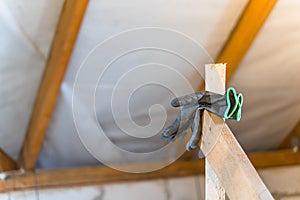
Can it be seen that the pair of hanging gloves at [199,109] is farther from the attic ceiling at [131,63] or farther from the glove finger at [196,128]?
the attic ceiling at [131,63]

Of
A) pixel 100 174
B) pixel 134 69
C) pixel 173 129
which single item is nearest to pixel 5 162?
pixel 100 174

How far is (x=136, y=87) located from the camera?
3068 mm

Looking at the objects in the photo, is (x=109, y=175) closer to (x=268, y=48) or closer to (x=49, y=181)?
(x=49, y=181)

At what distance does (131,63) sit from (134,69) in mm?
71

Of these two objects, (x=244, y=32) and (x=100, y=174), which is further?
(x=100, y=174)

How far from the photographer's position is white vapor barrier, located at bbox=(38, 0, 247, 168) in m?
2.68

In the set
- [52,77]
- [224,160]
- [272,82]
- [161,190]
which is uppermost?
[272,82]

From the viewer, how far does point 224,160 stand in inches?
65.8

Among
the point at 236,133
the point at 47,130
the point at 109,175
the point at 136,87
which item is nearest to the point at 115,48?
the point at 136,87

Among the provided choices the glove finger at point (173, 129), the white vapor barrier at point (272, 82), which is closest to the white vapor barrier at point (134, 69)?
the white vapor barrier at point (272, 82)

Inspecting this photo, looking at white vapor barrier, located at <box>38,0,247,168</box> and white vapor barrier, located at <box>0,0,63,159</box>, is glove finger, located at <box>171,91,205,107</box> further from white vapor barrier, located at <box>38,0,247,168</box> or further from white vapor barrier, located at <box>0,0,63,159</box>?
white vapor barrier, located at <box>0,0,63,159</box>

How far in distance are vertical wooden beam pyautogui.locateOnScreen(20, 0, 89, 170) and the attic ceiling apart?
49 millimetres

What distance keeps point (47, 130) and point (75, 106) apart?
1.21 ft

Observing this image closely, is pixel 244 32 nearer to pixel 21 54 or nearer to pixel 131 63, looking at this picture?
pixel 131 63
